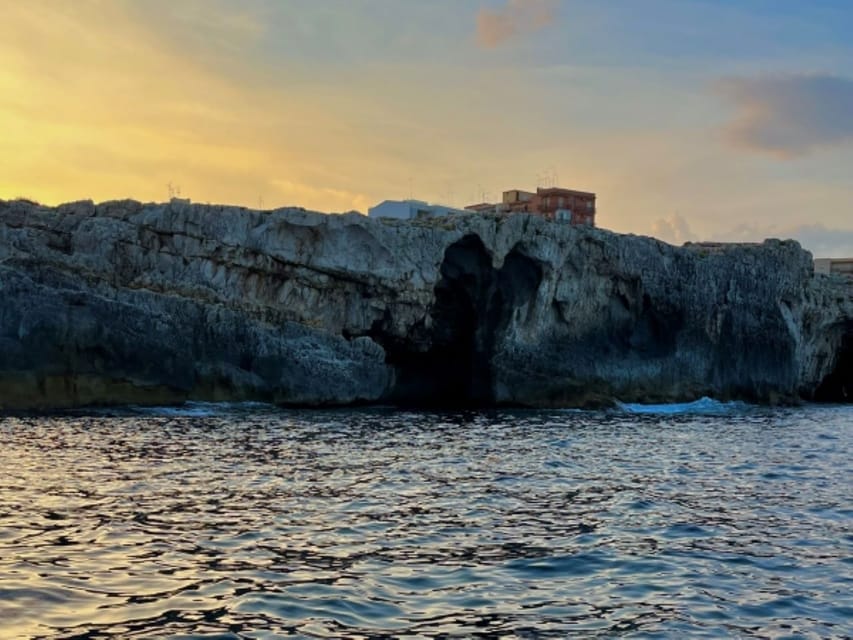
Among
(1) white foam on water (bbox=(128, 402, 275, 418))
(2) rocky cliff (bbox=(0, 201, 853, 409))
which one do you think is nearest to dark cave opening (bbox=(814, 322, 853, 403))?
(2) rocky cliff (bbox=(0, 201, 853, 409))

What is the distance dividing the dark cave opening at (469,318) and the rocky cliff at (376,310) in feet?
0.39

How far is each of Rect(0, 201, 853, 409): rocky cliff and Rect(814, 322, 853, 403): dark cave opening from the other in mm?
11513

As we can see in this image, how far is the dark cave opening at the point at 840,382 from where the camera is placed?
219 ft

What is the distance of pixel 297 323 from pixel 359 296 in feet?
15.1

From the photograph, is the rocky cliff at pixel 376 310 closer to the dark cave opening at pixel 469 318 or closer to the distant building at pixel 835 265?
the dark cave opening at pixel 469 318

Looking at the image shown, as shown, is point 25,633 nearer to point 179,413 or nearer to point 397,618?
point 397,618

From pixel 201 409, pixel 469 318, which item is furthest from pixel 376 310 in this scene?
pixel 201 409

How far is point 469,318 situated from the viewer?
4781cm

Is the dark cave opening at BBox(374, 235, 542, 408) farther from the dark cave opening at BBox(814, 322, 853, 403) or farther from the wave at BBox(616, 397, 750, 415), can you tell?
the dark cave opening at BBox(814, 322, 853, 403)

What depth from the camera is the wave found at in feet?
145

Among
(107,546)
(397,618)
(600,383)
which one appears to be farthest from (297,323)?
(397,618)

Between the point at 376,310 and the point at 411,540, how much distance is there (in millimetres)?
30915

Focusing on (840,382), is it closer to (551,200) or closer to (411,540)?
(551,200)

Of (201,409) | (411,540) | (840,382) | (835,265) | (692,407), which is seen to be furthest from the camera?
(835,265)
